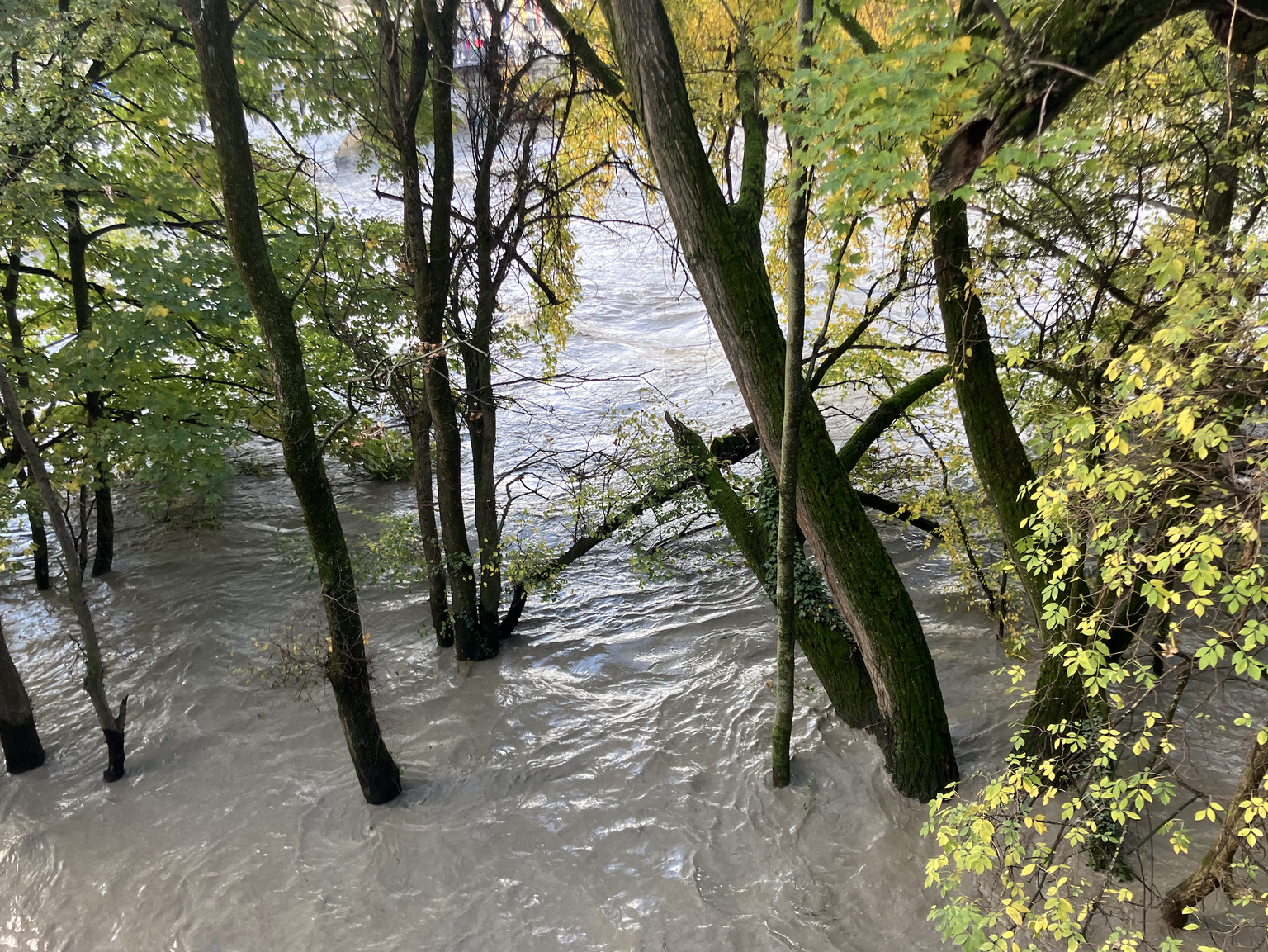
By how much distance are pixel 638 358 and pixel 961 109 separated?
15.3 metres

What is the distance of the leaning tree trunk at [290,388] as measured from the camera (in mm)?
4121

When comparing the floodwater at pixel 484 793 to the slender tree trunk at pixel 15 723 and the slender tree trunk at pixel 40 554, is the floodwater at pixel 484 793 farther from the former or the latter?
the slender tree trunk at pixel 40 554

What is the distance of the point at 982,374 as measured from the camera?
16.6ft

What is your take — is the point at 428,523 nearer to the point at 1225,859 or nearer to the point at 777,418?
the point at 777,418

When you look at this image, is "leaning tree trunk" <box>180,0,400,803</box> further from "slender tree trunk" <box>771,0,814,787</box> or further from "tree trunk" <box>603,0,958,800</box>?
"slender tree trunk" <box>771,0,814,787</box>

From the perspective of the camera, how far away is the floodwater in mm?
4648

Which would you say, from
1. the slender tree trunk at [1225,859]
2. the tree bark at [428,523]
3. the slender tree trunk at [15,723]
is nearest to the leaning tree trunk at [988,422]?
the slender tree trunk at [1225,859]

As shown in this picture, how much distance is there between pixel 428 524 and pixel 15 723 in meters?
3.81

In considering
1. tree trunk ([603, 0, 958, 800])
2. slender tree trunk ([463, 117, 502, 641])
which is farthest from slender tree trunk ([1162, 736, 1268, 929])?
slender tree trunk ([463, 117, 502, 641])

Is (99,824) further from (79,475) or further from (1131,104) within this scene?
(1131,104)

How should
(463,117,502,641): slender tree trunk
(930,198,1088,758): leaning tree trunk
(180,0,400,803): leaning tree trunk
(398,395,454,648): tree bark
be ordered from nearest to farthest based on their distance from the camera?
(180,0,400,803): leaning tree trunk
(930,198,1088,758): leaning tree trunk
(463,117,502,641): slender tree trunk
(398,395,454,648): tree bark

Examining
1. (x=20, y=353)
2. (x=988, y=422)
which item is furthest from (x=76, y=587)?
(x=988, y=422)

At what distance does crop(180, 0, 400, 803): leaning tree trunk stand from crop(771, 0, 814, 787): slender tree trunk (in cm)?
301

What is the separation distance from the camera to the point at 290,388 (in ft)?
15.1
